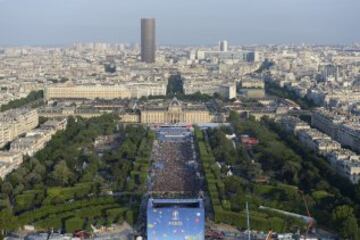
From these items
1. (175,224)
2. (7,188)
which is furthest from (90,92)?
(175,224)

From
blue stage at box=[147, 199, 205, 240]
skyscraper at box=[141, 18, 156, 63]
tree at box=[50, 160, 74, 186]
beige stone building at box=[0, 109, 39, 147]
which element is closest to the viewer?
blue stage at box=[147, 199, 205, 240]

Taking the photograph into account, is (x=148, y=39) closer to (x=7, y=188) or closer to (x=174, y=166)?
(x=174, y=166)

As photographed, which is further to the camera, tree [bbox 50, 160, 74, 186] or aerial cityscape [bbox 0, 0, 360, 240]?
tree [bbox 50, 160, 74, 186]

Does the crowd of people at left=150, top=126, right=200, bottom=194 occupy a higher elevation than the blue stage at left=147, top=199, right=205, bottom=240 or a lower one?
lower

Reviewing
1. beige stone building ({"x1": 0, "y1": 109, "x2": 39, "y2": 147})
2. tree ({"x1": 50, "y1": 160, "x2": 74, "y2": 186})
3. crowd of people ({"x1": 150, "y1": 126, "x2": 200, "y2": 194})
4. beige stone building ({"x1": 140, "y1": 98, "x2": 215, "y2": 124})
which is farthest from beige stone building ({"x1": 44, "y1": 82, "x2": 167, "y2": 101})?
tree ({"x1": 50, "y1": 160, "x2": 74, "y2": 186})

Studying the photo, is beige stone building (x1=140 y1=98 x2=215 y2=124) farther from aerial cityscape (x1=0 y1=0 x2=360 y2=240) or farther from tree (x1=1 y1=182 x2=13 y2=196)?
tree (x1=1 y1=182 x2=13 y2=196)
